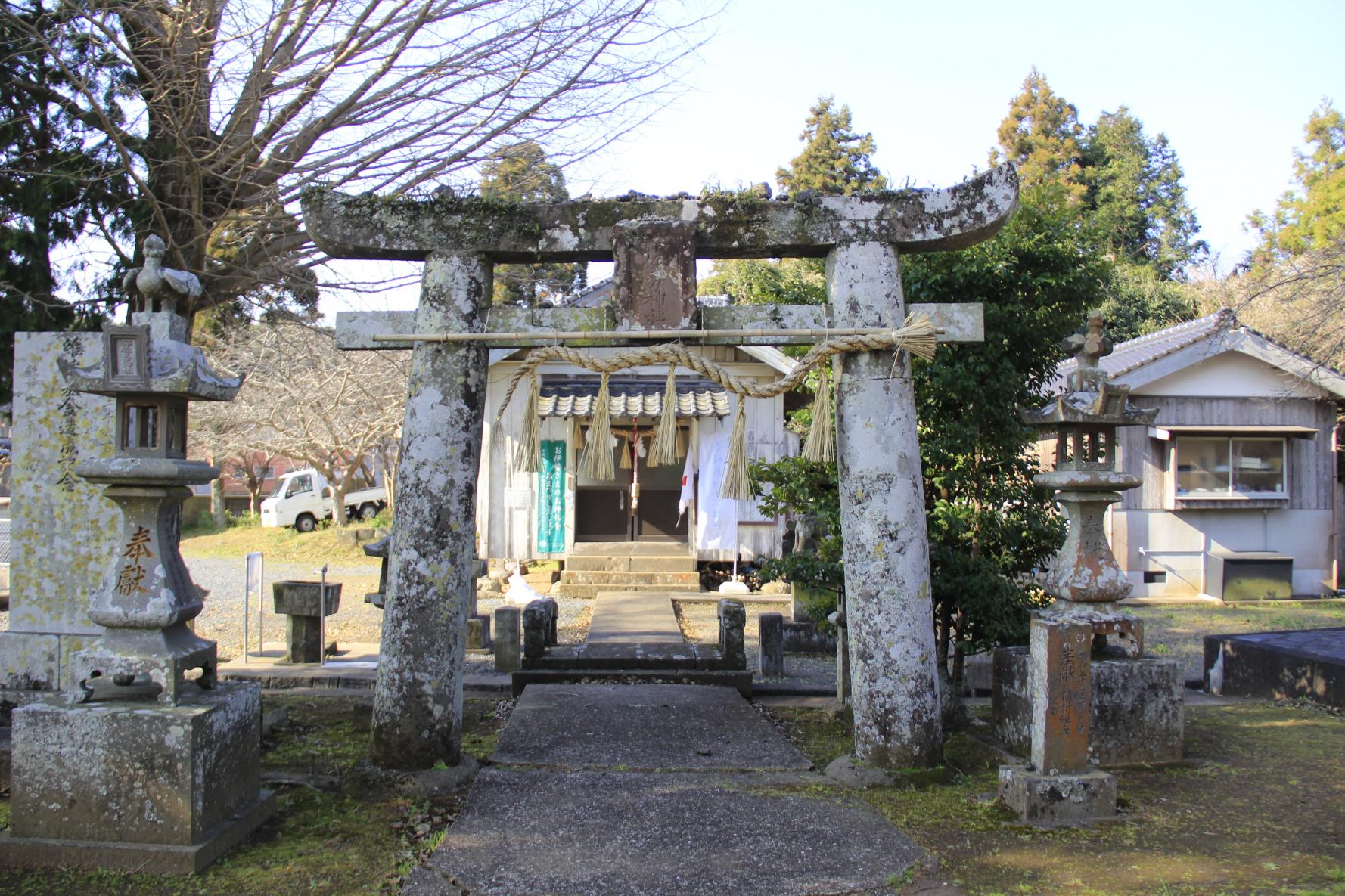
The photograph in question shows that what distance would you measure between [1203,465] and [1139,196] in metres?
19.2

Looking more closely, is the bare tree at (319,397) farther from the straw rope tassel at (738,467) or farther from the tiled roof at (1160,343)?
the straw rope tassel at (738,467)

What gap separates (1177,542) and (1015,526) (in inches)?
480

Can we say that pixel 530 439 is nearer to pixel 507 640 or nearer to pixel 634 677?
pixel 634 677

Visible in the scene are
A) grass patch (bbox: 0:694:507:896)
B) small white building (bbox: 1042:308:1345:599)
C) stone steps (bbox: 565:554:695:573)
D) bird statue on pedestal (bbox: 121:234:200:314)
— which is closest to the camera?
grass patch (bbox: 0:694:507:896)

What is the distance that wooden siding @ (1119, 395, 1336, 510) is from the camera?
16656 mm

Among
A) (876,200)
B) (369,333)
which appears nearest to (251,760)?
(369,333)

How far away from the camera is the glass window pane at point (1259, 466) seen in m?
17.0

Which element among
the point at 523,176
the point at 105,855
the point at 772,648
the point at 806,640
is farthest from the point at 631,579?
the point at 105,855

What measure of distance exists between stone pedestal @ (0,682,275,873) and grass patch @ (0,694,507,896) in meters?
0.09

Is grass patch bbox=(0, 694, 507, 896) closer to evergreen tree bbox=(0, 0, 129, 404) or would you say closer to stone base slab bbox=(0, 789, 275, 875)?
stone base slab bbox=(0, 789, 275, 875)

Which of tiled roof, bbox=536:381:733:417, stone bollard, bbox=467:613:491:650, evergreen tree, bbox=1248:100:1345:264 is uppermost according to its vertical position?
evergreen tree, bbox=1248:100:1345:264

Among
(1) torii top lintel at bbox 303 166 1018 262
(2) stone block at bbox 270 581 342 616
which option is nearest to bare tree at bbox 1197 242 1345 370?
(1) torii top lintel at bbox 303 166 1018 262

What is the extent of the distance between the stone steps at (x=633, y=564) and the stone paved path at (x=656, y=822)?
9337 millimetres

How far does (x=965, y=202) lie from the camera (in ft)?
18.8
